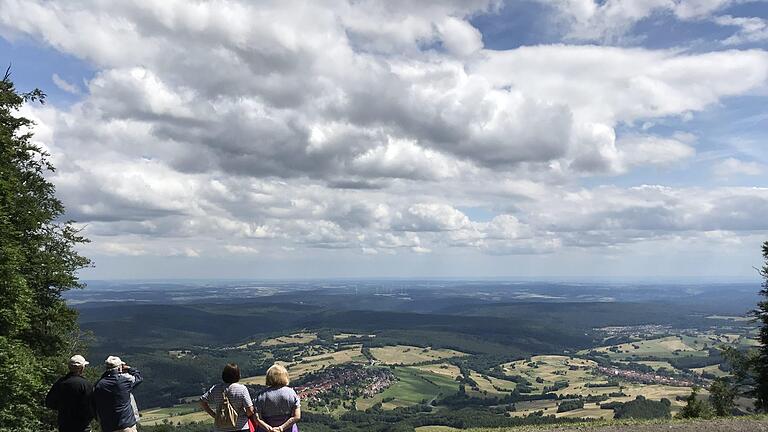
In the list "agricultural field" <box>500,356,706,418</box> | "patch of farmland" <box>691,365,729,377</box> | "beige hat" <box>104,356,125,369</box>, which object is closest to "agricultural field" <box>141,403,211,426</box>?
"agricultural field" <box>500,356,706,418</box>

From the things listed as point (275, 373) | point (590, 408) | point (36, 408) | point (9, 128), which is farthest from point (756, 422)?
point (590, 408)

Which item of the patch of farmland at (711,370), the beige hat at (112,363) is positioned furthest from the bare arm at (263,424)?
the patch of farmland at (711,370)

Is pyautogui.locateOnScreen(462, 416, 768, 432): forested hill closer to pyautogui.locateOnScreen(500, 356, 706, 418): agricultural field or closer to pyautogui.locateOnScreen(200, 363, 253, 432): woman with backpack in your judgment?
pyautogui.locateOnScreen(200, 363, 253, 432): woman with backpack

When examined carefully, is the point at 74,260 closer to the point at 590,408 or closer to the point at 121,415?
the point at 121,415

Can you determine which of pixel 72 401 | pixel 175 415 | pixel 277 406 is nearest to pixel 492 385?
pixel 175 415

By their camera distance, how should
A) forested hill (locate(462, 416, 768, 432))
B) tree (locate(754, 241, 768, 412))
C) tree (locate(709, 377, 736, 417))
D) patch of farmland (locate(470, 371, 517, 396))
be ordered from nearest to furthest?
forested hill (locate(462, 416, 768, 432)) → tree (locate(754, 241, 768, 412)) → tree (locate(709, 377, 736, 417)) → patch of farmland (locate(470, 371, 517, 396))

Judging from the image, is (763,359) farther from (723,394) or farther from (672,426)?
(672,426)
